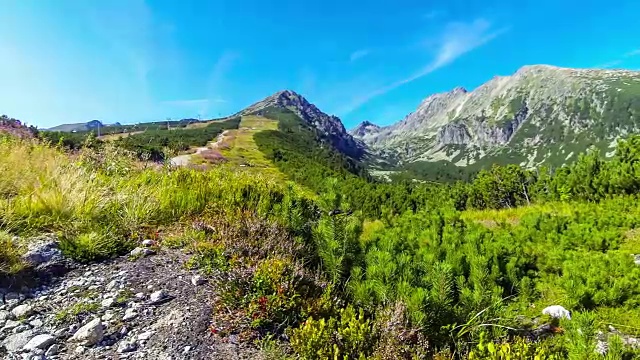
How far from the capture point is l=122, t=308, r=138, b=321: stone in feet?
13.3

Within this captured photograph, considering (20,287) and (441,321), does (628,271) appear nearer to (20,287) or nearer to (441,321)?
(441,321)

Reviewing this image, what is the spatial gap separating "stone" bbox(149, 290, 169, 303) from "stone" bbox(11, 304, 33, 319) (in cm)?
120

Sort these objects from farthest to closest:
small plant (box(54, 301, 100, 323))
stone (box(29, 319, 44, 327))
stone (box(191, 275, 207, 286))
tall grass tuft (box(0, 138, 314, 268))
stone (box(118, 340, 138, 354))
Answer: tall grass tuft (box(0, 138, 314, 268))
stone (box(191, 275, 207, 286))
small plant (box(54, 301, 100, 323))
stone (box(29, 319, 44, 327))
stone (box(118, 340, 138, 354))

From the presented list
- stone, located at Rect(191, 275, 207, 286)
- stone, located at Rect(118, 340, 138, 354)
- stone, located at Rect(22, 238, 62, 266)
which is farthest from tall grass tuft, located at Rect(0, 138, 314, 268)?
stone, located at Rect(118, 340, 138, 354)

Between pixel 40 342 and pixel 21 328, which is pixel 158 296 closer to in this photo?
pixel 40 342

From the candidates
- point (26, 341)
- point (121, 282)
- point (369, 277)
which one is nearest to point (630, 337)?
point (369, 277)

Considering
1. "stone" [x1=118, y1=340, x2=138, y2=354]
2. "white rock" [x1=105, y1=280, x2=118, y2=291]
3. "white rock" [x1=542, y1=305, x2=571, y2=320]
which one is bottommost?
"white rock" [x1=542, y1=305, x2=571, y2=320]

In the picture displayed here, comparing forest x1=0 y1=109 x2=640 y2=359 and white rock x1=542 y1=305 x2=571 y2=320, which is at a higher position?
forest x1=0 y1=109 x2=640 y2=359

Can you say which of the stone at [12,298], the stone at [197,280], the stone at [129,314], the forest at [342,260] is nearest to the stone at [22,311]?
the stone at [12,298]

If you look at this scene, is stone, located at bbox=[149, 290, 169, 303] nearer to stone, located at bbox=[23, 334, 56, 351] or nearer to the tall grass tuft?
stone, located at bbox=[23, 334, 56, 351]

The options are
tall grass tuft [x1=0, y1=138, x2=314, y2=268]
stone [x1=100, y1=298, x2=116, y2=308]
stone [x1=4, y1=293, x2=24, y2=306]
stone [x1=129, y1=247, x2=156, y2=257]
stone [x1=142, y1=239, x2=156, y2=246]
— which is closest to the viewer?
stone [x1=4, y1=293, x2=24, y2=306]

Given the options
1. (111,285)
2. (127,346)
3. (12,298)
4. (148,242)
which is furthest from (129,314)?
(148,242)

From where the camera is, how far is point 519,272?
265 inches

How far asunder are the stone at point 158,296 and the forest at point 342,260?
2.08ft
